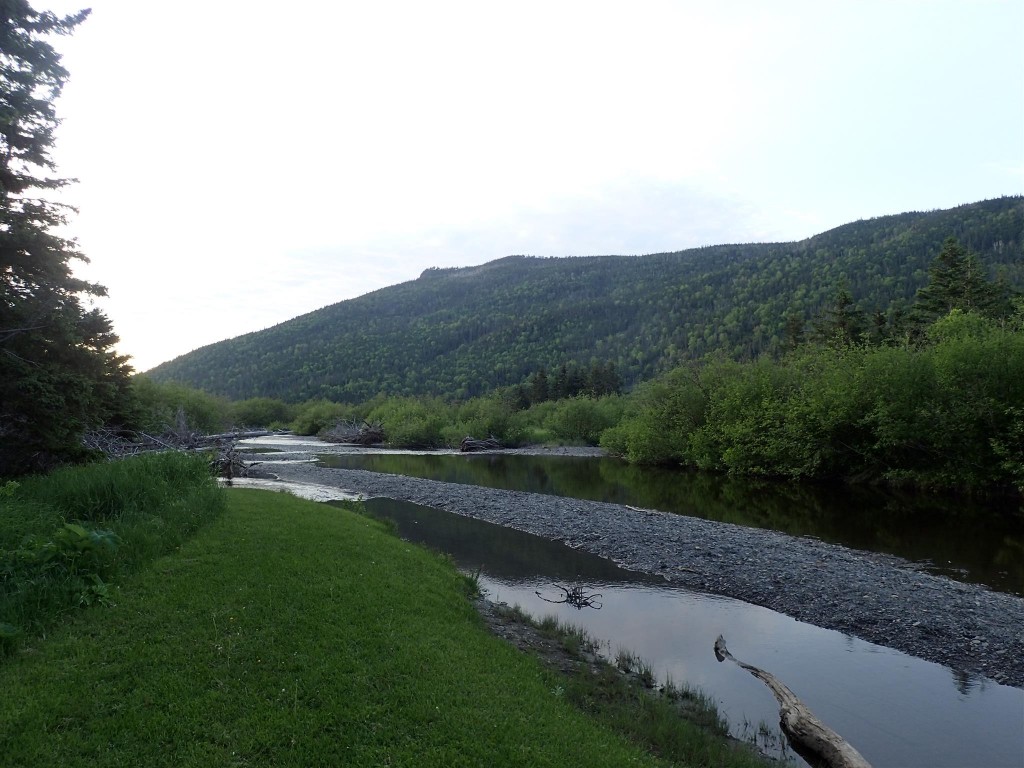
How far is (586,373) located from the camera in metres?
95.1

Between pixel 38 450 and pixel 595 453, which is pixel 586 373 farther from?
pixel 38 450

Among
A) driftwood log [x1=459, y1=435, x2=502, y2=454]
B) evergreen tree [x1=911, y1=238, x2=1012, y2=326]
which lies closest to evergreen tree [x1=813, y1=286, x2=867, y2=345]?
evergreen tree [x1=911, y1=238, x2=1012, y2=326]

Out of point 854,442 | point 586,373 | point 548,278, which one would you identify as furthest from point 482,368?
point 854,442

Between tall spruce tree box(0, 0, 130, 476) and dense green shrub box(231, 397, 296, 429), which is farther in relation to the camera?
dense green shrub box(231, 397, 296, 429)

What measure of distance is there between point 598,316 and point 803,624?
458 feet

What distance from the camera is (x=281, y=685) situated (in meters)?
6.86

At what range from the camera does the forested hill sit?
10056cm

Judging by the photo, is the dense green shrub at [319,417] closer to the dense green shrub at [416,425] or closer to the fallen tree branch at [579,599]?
the dense green shrub at [416,425]

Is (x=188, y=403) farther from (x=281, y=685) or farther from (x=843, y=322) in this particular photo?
(x=281, y=685)

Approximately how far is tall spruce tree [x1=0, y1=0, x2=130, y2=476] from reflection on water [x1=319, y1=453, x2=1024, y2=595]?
74.9 ft

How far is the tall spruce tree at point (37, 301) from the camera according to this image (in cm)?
1256

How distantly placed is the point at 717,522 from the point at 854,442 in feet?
49.5

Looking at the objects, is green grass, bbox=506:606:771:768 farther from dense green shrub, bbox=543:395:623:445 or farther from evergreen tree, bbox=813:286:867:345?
dense green shrub, bbox=543:395:623:445

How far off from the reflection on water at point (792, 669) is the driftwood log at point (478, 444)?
49932 millimetres
